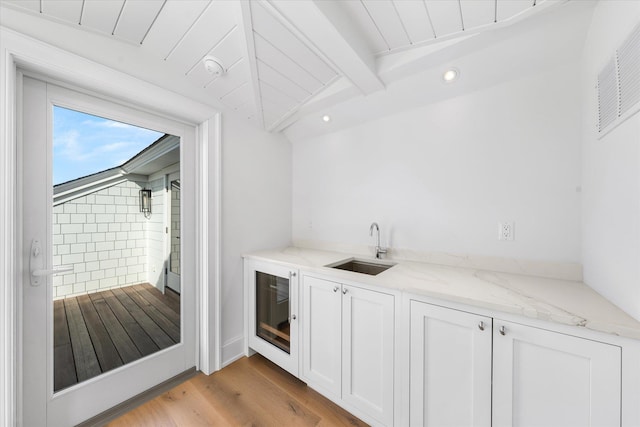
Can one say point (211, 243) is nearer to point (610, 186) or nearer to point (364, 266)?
point (364, 266)

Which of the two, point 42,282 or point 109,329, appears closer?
point 42,282

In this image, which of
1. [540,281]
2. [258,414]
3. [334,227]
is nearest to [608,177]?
[540,281]

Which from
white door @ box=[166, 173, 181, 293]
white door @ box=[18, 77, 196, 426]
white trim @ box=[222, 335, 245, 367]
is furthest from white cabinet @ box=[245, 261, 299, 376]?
white door @ box=[18, 77, 196, 426]

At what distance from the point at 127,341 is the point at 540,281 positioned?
2.60 meters

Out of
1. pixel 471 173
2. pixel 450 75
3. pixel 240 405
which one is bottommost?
pixel 240 405

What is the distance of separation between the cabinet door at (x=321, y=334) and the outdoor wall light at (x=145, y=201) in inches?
49.0

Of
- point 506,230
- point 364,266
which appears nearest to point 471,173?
point 506,230

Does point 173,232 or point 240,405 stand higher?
point 173,232

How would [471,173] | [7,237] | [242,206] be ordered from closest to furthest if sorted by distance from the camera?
[7,237] → [471,173] → [242,206]

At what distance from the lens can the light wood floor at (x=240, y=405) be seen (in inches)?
55.7

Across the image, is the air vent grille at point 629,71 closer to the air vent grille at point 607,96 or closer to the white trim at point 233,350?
the air vent grille at point 607,96

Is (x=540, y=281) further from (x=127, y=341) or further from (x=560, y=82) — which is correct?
(x=127, y=341)

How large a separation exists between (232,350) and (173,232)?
1.12m

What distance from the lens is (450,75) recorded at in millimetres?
1492
